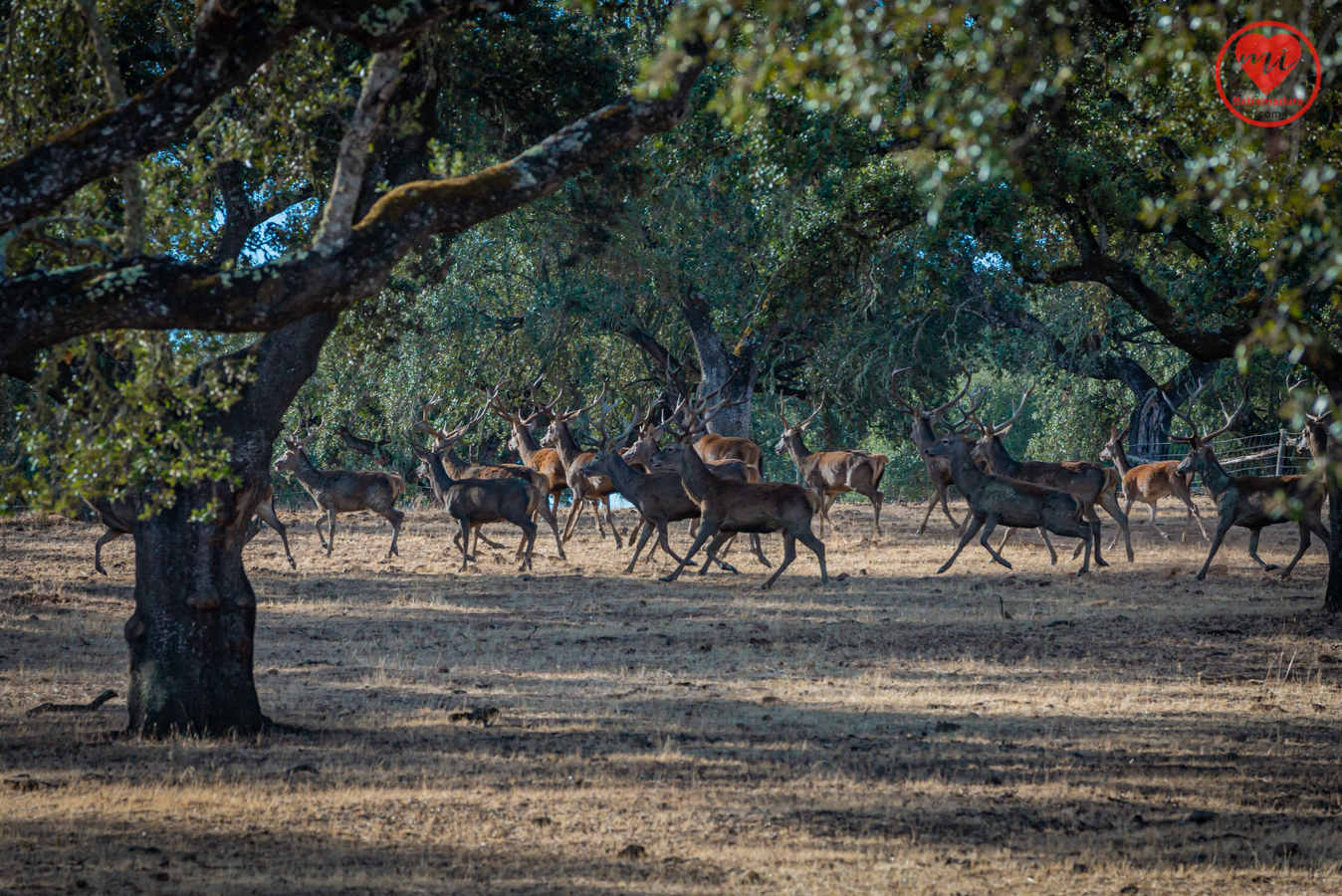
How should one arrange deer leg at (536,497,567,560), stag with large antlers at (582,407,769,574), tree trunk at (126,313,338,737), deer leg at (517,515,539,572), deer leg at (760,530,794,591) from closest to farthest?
1. tree trunk at (126,313,338,737)
2. deer leg at (760,530,794,591)
3. stag with large antlers at (582,407,769,574)
4. deer leg at (517,515,539,572)
5. deer leg at (536,497,567,560)

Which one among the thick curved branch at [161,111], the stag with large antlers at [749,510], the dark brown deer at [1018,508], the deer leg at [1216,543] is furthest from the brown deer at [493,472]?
the thick curved branch at [161,111]

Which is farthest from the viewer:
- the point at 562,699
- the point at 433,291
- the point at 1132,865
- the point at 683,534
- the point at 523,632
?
the point at 433,291

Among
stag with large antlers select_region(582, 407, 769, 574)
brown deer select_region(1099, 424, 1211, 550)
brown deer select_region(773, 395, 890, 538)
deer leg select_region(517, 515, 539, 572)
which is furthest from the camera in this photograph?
brown deer select_region(773, 395, 890, 538)

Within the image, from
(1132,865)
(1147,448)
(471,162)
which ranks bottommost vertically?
(1132,865)

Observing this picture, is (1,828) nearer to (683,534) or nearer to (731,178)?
(731,178)

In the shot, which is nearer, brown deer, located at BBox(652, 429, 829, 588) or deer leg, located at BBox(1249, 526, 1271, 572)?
brown deer, located at BBox(652, 429, 829, 588)

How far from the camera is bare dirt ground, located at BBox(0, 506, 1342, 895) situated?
220 inches

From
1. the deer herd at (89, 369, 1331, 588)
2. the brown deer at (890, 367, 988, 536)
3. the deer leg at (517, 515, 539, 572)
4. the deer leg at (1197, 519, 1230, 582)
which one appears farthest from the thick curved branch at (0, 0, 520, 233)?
the brown deer at (890, 367, 988, 536)

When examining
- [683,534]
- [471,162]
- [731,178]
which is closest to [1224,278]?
[731,178]

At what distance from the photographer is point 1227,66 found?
630 cm

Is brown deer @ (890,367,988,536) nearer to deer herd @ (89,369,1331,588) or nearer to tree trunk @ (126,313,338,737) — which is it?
deer herd @ (89,369,1331,588)

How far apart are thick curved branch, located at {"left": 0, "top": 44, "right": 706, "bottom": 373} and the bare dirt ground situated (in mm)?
2229

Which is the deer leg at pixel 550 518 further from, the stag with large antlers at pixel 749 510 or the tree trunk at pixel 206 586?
the tree trunk at pixel 206 586

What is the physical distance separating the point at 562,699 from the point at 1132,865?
459cm
